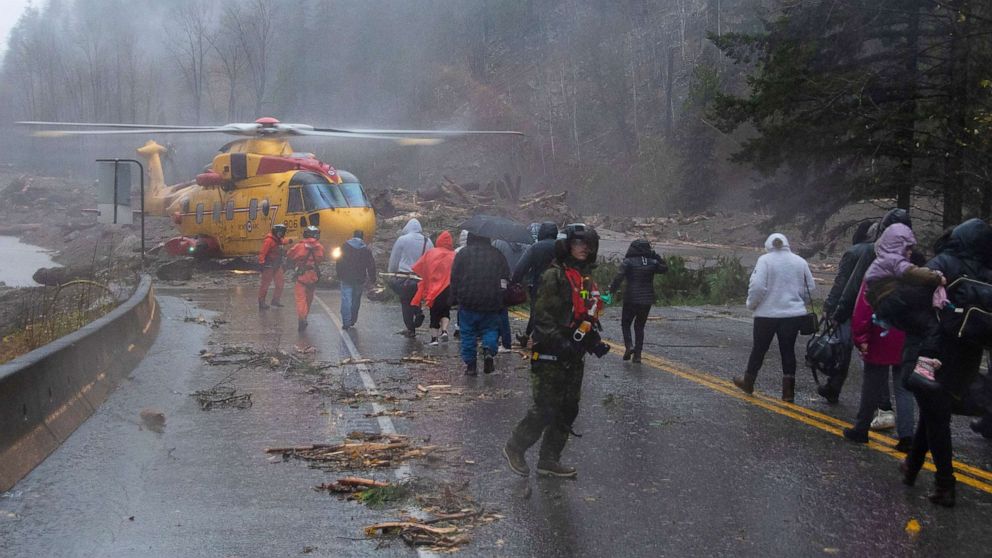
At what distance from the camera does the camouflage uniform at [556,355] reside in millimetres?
6664

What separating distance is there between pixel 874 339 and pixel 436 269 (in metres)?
6.53

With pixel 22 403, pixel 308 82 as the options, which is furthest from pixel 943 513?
pixel 308 82

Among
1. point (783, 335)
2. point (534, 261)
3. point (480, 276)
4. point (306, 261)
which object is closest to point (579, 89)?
point (306, 261)

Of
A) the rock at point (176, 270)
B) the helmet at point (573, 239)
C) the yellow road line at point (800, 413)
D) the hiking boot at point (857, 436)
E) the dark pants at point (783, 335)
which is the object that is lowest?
the rock at point (176, 270)

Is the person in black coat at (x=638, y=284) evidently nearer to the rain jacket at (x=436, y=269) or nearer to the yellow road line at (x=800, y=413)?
the yellow road line at (x=800, y=413)

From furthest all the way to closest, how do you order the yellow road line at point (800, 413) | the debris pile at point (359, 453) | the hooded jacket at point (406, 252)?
the hooded jacket at point (406, 252) → the debris pile at point (359, 453) → the yellow road line at point (800, 413)

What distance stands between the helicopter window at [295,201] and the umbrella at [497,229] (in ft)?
51.7

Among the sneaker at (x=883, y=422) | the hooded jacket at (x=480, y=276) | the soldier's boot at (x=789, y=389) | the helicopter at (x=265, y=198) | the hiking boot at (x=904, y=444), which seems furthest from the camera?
the helicopter at (x=265, y=198)

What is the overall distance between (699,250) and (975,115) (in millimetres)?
26952

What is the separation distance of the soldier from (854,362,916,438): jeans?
8.23 feet

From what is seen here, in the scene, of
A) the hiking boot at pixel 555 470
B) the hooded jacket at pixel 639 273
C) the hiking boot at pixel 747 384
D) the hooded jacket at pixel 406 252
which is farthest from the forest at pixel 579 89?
the hiking boot at pixel 555 470

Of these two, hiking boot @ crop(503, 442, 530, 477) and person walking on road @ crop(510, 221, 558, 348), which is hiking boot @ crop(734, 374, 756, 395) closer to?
person walking on road @ crop(510, 221, 558, 348)

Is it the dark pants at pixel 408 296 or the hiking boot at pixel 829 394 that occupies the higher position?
the dark pants at pixel 408 296

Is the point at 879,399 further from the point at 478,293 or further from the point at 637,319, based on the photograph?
the point at 637,319
